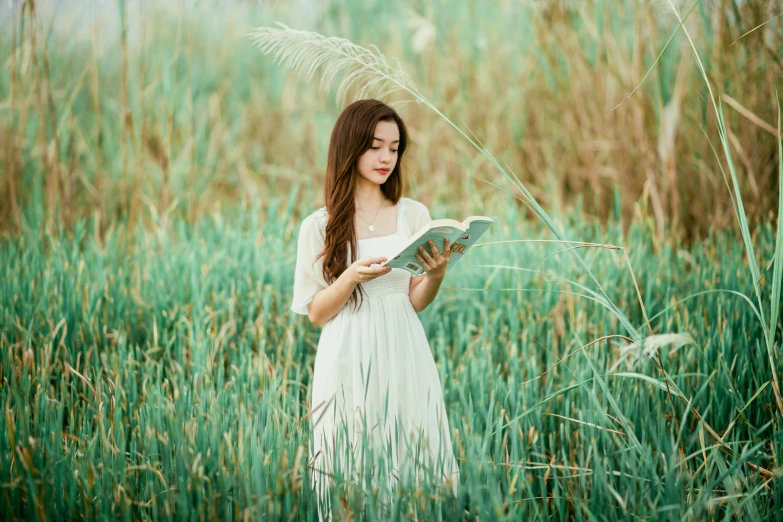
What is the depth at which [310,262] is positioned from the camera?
181 cm

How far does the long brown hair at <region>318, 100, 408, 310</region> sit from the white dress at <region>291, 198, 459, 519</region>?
4 cm

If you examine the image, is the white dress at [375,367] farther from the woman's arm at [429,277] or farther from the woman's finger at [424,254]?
the woman's finger at [424,254]

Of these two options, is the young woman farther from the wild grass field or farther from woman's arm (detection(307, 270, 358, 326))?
the wild grass field

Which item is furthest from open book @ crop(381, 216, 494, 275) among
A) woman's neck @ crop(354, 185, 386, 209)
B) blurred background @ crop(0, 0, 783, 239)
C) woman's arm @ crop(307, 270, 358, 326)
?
blurred background @ crop(0, 0, 783, 239)

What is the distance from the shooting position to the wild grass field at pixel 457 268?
5.27ft

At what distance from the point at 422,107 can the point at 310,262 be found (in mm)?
3327

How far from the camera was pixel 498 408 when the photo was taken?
A: 2154mm

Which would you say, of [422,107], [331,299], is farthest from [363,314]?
[422,107]

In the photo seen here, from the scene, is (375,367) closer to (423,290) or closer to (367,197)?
(423,290)

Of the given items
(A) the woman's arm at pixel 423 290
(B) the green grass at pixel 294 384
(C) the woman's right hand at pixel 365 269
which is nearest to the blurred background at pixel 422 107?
(B) the green grass at pixel 294 384

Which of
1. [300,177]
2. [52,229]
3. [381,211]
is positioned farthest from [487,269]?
[52,229]

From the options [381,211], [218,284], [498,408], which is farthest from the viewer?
[218,284]

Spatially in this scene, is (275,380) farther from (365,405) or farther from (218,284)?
(218,284)

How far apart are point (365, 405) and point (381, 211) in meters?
0.52
